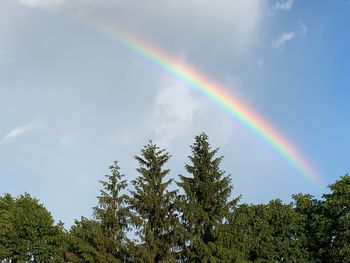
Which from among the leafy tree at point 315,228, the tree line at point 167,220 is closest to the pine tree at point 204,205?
the tree line at point 167,220

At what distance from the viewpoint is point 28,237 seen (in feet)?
197

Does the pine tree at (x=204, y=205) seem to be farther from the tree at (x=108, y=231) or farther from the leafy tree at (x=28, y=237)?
the leafy tree at (x=28, y=237)

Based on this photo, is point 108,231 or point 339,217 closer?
point 108,231

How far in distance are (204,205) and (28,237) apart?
3165 cm

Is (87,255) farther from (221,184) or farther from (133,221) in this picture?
Answer: (221,184)

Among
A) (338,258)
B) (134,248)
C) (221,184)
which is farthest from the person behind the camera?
(338,258)

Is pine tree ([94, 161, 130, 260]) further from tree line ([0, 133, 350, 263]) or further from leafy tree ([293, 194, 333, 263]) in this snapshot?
leafy tree ([293, 194, 333, 263])

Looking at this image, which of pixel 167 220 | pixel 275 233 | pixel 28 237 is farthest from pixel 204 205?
pixel 28 237

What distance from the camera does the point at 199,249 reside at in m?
35.4

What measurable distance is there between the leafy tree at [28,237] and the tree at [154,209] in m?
26.1

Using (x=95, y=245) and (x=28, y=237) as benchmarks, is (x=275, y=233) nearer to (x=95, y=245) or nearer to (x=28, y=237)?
(x=95, y=245)

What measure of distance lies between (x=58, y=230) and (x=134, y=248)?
101ft

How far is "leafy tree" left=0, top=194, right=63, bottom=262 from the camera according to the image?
195ft

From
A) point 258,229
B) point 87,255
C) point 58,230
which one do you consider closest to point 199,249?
point 87,255
